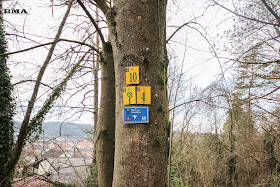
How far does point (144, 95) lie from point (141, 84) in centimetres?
8

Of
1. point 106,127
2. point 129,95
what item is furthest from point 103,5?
point 106,127

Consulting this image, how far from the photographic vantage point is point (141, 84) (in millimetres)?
1368

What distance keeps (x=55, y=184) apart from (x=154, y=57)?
383 centimetres

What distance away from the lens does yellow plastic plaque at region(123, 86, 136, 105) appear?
1.36m

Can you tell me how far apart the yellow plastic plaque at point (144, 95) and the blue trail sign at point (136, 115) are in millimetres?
48

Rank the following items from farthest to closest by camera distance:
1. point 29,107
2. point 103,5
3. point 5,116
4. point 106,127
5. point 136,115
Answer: point 5,116 < point 29,107 < point 106,127 < point 103,5 < point 136,115

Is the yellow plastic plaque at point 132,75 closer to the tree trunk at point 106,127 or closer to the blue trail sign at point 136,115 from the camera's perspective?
the blue trail sign at point 136,115

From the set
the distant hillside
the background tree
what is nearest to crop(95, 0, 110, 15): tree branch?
the distant hillside

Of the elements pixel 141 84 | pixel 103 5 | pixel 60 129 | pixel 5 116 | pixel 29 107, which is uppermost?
pixel 103 5

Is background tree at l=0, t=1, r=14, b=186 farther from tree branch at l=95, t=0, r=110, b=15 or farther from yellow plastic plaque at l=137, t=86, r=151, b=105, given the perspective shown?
yellow plastic plaque at l=137, t=86, r=151, b=105

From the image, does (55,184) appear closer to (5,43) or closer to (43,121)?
(43,121)

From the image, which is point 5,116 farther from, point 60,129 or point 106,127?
point 106,127

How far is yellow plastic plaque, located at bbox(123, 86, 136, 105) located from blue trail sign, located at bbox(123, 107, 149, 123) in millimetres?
49

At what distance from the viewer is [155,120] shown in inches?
53.0
